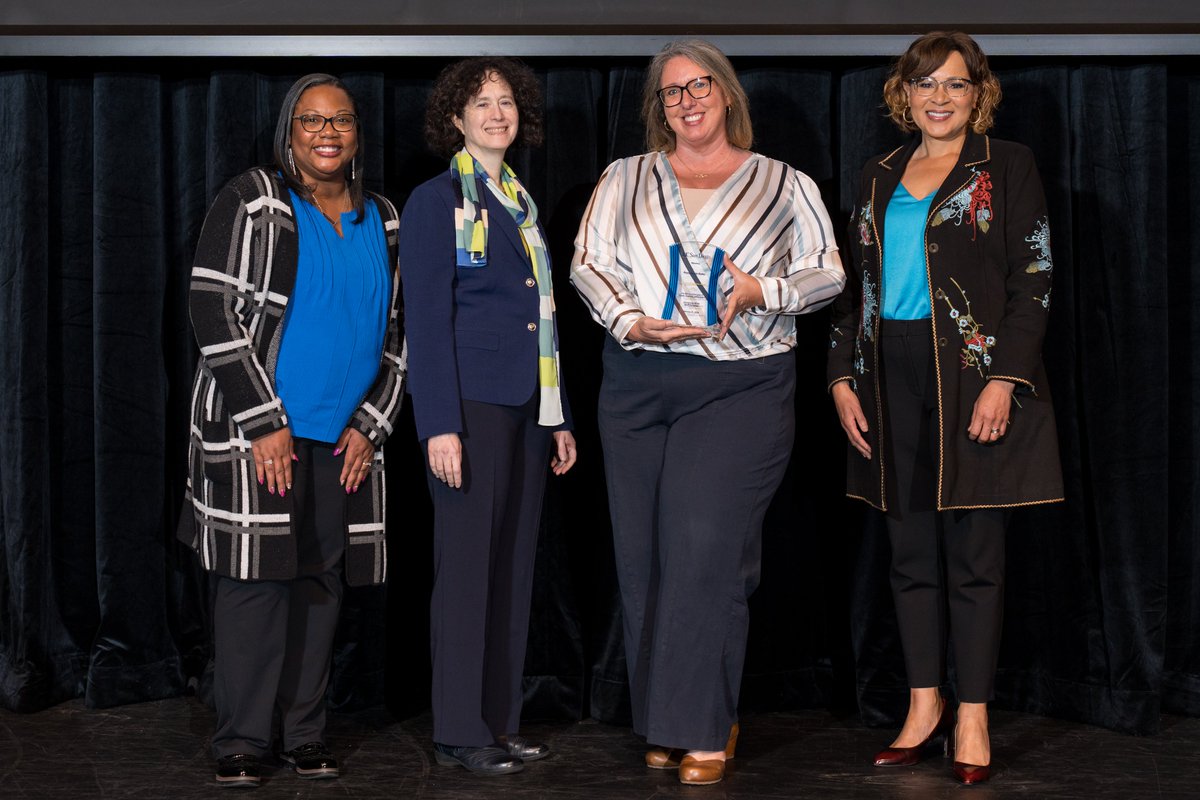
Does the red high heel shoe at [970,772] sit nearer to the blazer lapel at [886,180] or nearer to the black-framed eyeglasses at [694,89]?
the blazer lapel at [886,180]

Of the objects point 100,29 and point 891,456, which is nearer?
point 891,456

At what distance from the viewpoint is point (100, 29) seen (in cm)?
323

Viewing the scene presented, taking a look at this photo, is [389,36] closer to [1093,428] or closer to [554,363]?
[554,363]

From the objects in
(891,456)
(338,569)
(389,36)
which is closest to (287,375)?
(338,569)

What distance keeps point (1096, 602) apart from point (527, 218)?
1856mm

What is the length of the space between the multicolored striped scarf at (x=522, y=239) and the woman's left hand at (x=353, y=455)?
407 millimetres

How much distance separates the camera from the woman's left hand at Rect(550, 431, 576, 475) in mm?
2945

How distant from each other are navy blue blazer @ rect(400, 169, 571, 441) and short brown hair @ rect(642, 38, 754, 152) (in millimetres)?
428

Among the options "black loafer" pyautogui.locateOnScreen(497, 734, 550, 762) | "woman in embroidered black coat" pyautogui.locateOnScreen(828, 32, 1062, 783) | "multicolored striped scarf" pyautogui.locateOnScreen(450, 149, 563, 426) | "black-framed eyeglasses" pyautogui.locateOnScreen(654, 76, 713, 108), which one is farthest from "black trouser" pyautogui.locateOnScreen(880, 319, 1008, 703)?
"black loafer" pyautogui.locateOnScreen(497, 734, 550, 762)

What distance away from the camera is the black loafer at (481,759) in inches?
108

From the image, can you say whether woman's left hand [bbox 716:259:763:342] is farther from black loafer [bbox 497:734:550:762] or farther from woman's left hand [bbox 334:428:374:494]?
black loafer [bbox 497:734:550:762]

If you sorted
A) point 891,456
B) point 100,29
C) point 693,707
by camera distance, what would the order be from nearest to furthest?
1. point 693,707
2. point 891,456
3. point 100,29

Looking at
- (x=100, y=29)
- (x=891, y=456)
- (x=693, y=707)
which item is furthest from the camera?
(x=100, y=29)

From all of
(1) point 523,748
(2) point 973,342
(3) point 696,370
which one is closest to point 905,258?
(2) point 973,342
